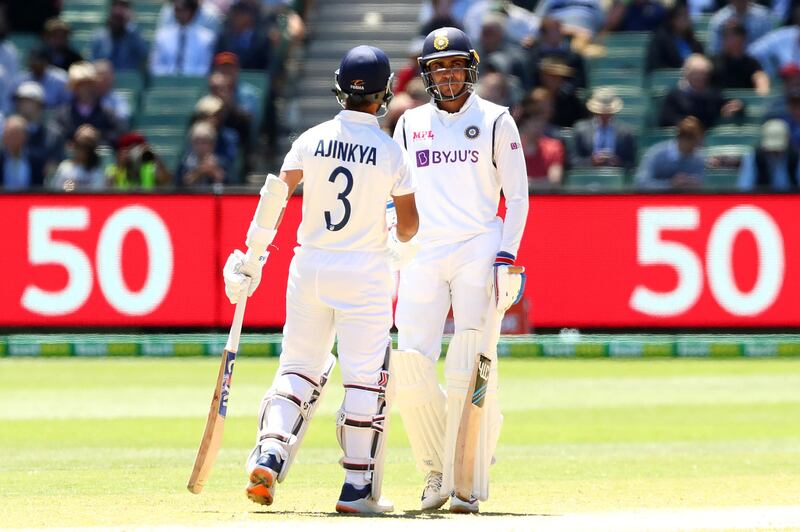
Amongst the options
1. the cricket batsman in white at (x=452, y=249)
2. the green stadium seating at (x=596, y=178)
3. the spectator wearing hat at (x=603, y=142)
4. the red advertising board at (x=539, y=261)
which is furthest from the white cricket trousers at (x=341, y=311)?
the spectator wearing hat at (x=603, y=142)

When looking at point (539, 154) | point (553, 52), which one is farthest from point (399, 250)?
point (553, 52)

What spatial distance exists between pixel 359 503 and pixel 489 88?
9886mm

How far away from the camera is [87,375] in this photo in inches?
555

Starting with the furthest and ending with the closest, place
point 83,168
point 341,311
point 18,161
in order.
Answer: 1. point 18,161
2. point 83,168
3. point 341,311

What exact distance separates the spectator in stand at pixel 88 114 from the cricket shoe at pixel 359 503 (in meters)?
11.5

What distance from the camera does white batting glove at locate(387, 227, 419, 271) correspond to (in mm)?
7277

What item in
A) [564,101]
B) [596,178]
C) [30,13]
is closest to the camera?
[596,178]

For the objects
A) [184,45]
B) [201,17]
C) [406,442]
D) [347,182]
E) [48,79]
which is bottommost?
[406,442]

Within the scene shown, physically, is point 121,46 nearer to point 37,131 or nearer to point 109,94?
point 109,94

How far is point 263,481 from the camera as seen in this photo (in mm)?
6922

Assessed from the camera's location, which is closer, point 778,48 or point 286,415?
point 286,415

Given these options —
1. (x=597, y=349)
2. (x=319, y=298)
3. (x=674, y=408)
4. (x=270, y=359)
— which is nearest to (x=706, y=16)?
(x=597, y=349)

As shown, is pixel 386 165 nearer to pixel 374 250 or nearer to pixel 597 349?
pixel 374 250

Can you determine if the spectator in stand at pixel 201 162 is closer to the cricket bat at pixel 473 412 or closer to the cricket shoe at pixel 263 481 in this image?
the cricket bat at pixel 473 412
